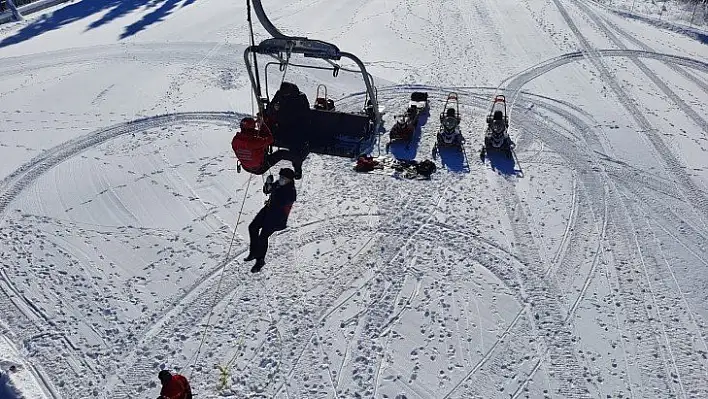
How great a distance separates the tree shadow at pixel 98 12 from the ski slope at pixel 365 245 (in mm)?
4895

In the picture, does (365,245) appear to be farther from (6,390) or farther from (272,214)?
(6,390)

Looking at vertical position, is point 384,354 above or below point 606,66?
below

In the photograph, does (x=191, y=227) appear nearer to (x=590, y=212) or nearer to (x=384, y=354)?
(x=384, y=354)

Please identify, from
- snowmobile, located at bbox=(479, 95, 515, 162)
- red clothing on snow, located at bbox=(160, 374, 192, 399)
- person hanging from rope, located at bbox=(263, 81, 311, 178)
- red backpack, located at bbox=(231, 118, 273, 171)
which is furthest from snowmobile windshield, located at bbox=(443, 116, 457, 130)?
red clothing on snow, located at bbox=(160, 374, 192, 399)

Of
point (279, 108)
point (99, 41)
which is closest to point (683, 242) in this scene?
point (279, 108)

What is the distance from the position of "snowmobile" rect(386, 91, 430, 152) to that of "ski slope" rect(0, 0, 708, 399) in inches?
16.5

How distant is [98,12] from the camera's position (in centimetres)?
2719

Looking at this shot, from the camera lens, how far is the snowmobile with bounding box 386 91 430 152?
48.2 feet

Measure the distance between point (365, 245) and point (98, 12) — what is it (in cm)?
2296

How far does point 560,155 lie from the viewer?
1437 cm

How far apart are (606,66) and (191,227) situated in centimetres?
1629

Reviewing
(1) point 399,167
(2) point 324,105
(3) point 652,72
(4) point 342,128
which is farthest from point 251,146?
(3) point 652,72

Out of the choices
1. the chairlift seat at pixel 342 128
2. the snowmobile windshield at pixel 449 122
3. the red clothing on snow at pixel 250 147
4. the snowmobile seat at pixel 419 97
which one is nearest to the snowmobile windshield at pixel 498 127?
the snowmobile windshield at pixel 449 122

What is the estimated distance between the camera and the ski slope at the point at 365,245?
336 inches
